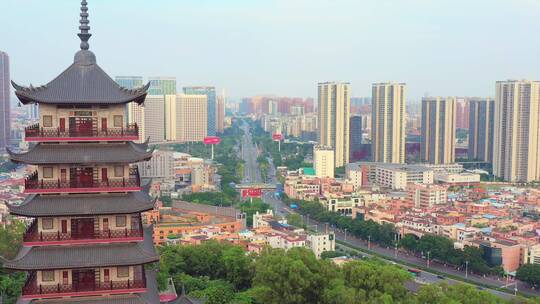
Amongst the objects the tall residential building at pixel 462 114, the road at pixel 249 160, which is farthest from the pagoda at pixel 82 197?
the tall residential building at pixel 462 114

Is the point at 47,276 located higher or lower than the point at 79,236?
lower

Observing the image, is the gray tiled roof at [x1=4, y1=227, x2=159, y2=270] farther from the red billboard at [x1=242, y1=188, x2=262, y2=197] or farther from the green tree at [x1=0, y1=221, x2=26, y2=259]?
the red billboard at [x1=242, y1=188, x2=262, y2=197]

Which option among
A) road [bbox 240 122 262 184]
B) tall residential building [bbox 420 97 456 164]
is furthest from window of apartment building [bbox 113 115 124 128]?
tall residential building [bbox 420 97 456 164]

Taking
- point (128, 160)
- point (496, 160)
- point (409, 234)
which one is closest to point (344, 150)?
point (496, 160)

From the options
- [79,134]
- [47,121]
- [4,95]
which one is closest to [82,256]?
[79,134]

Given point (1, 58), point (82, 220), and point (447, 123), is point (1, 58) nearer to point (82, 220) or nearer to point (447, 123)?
point (447, 123)

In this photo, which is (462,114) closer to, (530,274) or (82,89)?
(530,274)
